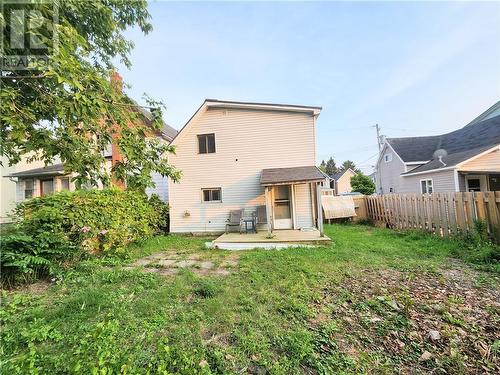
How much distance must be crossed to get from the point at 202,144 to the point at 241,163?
6.97 ft

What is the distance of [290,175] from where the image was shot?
9.03 m

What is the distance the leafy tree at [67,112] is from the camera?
2229mm

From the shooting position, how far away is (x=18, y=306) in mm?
3412

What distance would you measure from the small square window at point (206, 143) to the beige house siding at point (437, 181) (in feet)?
42.8

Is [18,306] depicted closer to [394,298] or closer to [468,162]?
[394,298]

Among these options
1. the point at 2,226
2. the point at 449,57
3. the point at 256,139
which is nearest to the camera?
the point at 2,226

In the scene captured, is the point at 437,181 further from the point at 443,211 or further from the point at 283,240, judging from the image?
the point at 283,240

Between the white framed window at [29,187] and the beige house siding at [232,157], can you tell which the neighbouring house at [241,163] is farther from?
the white framed window at [29,187]

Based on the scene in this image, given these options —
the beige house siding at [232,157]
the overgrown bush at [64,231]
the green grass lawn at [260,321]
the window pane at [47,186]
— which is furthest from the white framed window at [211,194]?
the window pane at [47,186]

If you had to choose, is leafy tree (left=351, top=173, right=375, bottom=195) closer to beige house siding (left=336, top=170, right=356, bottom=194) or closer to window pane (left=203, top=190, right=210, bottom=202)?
beige house siding (left=336, top=170, right=356, bottom=194)

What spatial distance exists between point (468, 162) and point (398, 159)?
6411 mm

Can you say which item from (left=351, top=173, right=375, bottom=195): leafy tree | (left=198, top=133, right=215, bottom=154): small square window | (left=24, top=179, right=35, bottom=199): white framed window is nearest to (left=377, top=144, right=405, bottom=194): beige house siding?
(left=351, top=173, right=375, bottom=195): leafy tree

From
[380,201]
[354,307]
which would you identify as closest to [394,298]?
[354,307]

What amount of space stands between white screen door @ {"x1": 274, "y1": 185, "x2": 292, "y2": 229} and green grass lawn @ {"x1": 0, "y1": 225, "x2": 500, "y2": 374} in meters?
4.77
